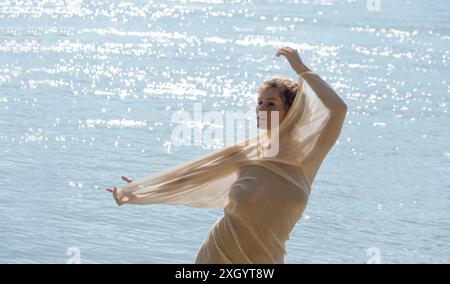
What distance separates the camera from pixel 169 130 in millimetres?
15203

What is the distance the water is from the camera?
31.4 ft

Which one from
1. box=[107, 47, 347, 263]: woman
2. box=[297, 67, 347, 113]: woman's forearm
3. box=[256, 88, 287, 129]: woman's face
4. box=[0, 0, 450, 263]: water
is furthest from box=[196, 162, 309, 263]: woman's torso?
box=[0, 0, 450, 263]: water

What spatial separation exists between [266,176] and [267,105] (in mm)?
312

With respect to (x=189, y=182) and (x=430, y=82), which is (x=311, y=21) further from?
(x=189, y=182)

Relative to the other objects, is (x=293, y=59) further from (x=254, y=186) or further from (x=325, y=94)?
(x=254, y=186)

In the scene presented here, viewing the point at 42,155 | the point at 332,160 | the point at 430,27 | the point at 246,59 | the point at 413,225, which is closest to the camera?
the point at 413,225

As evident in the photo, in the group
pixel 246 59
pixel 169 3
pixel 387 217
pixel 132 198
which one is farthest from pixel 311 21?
pixel 132 198

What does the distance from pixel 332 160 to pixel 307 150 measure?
356 inches

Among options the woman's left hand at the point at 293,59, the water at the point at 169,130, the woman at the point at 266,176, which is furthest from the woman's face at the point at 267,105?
the water at the point at 169,130

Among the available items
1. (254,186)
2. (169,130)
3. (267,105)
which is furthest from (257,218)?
(169,130)

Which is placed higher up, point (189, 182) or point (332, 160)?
point (189, 182)

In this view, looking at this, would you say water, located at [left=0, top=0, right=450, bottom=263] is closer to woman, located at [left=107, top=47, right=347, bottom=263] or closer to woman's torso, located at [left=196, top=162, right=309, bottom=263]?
woman, located at [left=107, top=47, right=347, bottom=263]

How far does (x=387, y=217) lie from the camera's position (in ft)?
35.8

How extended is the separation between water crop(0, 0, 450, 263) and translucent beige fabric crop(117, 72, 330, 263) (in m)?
3.77
